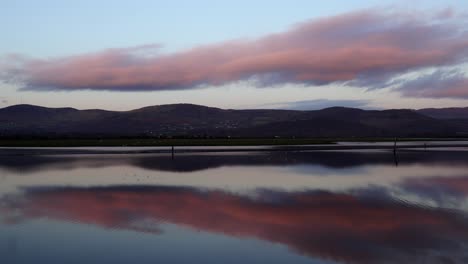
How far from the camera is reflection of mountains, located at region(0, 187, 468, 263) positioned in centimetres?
1396

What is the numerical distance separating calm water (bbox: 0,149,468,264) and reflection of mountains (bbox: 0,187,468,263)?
0.13ft

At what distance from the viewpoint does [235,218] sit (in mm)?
18500

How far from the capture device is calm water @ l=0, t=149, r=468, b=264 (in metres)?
13.5

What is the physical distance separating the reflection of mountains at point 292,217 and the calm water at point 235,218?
40 millimetres

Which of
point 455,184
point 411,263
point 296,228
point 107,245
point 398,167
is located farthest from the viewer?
point 398,167

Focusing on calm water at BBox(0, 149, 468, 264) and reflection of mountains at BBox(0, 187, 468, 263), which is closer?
calm water at BBox(0, 149, 468, 264)

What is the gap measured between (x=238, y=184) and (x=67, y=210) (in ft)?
35.7

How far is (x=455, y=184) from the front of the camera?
28.0 m

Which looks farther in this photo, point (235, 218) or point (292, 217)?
point (292, 217)

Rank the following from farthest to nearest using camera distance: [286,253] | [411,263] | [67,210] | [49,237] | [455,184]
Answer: [455,184]
[67,210]
[49,237]
[286,253]
[411,263]

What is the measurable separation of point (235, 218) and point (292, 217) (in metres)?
2.15

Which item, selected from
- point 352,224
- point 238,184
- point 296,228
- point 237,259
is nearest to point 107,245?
point 237,259

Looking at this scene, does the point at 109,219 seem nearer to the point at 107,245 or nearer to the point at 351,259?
the point at 107,245

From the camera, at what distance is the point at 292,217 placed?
1861 cm
